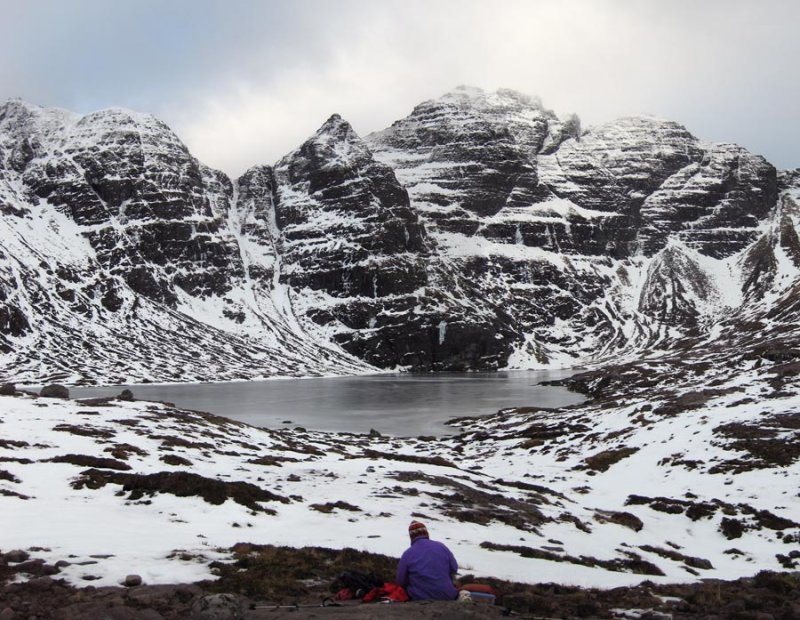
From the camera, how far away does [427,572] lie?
13766 mm

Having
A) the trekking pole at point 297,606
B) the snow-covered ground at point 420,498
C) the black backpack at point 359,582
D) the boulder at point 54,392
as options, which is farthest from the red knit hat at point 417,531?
the boulder at point 54,392

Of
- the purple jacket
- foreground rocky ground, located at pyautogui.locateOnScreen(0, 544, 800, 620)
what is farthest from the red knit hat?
foreground rocky ground, located at pyautogui.locateOnScreen(0, 544, 800, 620)

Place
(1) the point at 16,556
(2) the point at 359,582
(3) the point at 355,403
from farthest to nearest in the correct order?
(3) the point at 355,403 < (1) the point at 16,556 < (2) the point at 359,582

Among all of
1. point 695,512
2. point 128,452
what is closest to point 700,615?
point 695,512

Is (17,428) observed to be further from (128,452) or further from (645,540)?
(645,540)

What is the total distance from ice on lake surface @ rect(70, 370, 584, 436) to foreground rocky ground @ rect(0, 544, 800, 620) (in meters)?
64.7

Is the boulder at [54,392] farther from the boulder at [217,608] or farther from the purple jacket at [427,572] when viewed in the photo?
the purple jacket at [427,572]

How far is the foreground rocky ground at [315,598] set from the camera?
12039 mm

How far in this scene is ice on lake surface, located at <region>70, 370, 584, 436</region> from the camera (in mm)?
92250

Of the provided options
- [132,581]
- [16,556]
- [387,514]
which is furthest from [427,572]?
[387,514]

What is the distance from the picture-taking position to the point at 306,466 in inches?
1454

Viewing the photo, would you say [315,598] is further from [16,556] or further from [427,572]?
[16,556]

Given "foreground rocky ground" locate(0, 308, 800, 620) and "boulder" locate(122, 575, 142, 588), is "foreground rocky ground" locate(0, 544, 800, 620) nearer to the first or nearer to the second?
"foreground rocky ground" locate(0, 308, 800, 620)

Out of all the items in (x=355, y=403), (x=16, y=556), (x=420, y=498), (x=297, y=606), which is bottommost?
(x=355, y=403)
